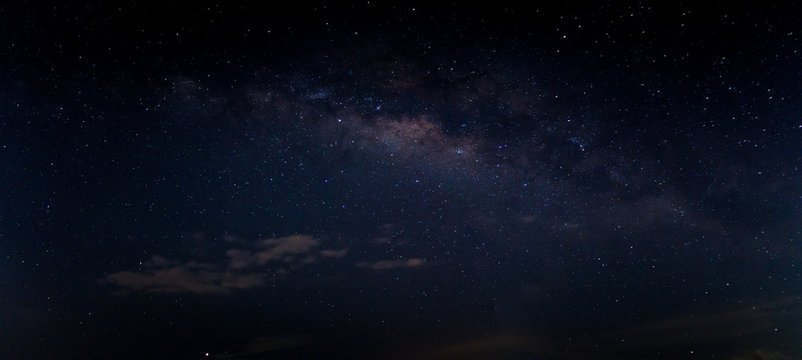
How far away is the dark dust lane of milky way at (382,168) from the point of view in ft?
20.2

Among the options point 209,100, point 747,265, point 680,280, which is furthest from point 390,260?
point 747,265

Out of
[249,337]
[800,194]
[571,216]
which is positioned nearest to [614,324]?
[800,194]

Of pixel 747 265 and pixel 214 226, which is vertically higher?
pixel 214 226

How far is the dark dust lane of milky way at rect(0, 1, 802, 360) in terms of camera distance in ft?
20.2

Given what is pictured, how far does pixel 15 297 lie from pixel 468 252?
1669 centimetres

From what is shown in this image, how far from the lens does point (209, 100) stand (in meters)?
7.25

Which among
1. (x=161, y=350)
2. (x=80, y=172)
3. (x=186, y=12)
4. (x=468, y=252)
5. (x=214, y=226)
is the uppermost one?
(x=186, y=12)

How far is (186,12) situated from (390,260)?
11.1 m

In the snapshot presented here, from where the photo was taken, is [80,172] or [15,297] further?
[15,297]

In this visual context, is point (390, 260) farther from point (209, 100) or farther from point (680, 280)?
point (680, 280)

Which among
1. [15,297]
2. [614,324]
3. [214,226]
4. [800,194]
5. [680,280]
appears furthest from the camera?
[614,324]

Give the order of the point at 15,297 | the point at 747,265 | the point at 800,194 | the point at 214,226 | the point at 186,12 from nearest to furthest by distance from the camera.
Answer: the point at 186,12
the point at 214,226
the point at 800,194
the point at 15,297
the point at 747,265

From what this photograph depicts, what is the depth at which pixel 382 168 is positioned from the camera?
380 inches

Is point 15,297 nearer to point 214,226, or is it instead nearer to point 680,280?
point 214,226
